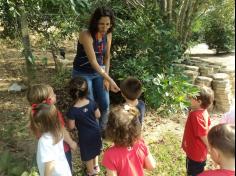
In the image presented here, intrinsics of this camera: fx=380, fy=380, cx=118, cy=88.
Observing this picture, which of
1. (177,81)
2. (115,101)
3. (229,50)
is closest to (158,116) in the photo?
(115,101)

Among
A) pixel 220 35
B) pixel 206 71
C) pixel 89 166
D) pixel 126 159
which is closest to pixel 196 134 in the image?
pixel 126 159

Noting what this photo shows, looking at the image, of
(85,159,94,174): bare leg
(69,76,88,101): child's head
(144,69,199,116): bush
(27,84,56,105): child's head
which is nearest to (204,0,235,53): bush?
(144,69,199,116): bush

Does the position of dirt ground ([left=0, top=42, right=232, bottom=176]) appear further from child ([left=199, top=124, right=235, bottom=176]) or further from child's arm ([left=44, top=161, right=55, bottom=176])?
child ([left=199, top=124, right=235, bottom=176])

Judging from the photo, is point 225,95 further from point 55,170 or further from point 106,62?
point 55,170

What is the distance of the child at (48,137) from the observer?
8.45 ft

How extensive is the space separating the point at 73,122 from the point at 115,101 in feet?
7.80

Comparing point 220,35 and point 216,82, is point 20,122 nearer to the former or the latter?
point 216,82

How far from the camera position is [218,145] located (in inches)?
70.2

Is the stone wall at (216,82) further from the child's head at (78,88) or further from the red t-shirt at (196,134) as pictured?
the child's head at (78,88)

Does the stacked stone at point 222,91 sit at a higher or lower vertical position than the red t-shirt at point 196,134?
lower

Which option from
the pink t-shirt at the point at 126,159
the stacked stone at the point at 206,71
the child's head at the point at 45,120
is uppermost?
the child's head at the point at 45,120

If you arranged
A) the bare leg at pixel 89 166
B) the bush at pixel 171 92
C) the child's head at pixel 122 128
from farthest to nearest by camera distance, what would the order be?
the bush at pixel 171 92 < the bare leg at pixel 89 166 < the child's head at pixel 122 128

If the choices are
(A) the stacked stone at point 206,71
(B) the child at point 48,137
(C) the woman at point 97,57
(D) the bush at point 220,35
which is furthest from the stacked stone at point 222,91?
(B) the child at point 48,137

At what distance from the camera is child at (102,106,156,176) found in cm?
243
